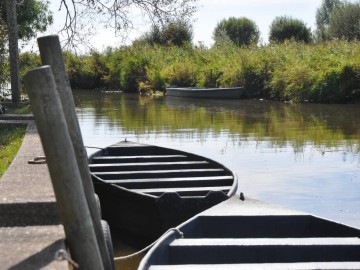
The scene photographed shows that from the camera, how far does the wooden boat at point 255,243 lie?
4762 millimetres

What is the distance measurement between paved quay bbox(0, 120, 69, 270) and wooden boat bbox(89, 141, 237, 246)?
125 centimetres

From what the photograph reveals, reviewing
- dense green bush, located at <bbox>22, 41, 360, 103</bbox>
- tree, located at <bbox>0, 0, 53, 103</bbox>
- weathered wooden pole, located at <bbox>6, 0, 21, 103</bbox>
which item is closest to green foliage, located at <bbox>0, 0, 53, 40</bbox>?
tree, located at <bbox>0, 0, 53, 103</bbox>

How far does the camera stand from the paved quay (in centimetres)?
379

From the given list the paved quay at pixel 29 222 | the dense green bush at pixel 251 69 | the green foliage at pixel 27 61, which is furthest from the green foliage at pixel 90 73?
the paved quay at pixel 29 222

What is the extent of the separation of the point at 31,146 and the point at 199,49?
3235 cm

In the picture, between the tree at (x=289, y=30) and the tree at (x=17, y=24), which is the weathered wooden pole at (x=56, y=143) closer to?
the tree at (x=17, y=24)

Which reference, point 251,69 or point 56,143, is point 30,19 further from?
point 56,143

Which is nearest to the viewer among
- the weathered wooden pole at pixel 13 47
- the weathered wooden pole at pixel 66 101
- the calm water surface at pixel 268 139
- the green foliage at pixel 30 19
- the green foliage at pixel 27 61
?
the weathered wooden pole at pixel 66 101

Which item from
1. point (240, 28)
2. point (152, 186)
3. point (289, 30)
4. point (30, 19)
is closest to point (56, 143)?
point (152, 186)

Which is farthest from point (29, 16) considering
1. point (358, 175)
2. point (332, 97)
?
point (358, 175)

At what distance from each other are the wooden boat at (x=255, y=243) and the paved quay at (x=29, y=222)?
73 cm

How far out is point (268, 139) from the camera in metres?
16.5

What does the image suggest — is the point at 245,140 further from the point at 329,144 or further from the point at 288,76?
Answer: the point at 288,76

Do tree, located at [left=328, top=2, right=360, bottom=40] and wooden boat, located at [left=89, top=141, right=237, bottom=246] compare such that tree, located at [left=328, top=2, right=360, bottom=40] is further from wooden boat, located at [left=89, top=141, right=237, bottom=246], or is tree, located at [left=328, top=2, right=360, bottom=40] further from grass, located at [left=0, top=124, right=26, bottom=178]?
wooden boat, located at [left=89, top=141, right=237, bottom=246]
